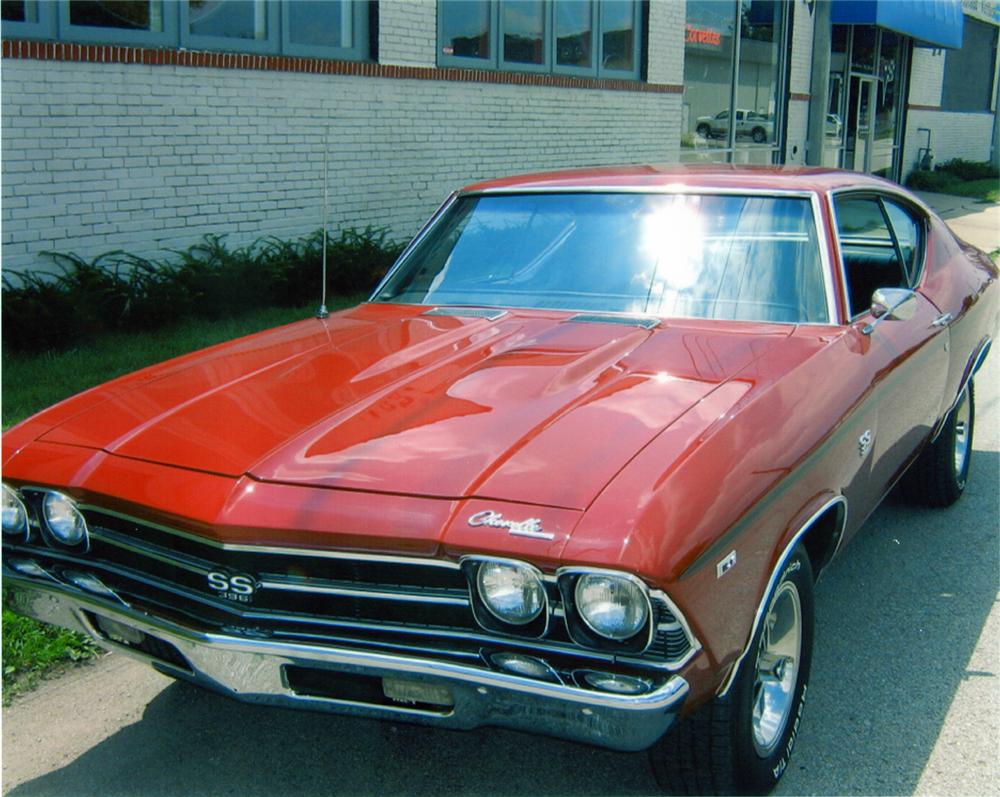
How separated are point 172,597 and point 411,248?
7.21ft

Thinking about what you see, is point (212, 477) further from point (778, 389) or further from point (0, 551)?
point (778, 389)

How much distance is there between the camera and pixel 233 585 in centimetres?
271

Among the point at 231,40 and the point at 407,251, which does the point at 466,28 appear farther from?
the point at 407,251

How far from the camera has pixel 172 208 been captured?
27.7 feet

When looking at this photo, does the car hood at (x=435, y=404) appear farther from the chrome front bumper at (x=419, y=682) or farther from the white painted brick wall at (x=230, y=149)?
the white painted brick wall at (x=230, y=149)

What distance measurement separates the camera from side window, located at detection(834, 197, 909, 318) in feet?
14.5

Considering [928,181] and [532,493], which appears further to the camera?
[928,181]

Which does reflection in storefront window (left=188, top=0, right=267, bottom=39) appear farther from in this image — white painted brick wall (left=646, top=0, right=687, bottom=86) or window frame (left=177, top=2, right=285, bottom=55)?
white painted brick wall (left=646, top=0, right=687, bottom=86)

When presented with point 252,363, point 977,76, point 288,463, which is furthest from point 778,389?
point 977,76

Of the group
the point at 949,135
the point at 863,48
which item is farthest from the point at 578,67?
the point at 949,135

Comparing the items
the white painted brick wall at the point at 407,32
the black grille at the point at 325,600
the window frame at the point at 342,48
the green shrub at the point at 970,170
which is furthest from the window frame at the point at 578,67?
the green shrub at the point at 970,170

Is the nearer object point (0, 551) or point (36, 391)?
point (0, 551)

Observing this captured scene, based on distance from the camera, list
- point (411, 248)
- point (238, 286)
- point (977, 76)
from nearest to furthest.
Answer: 1. point (411, 248)
2. point (238, 286)
3. point (977, 76)

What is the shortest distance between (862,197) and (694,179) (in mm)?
808
